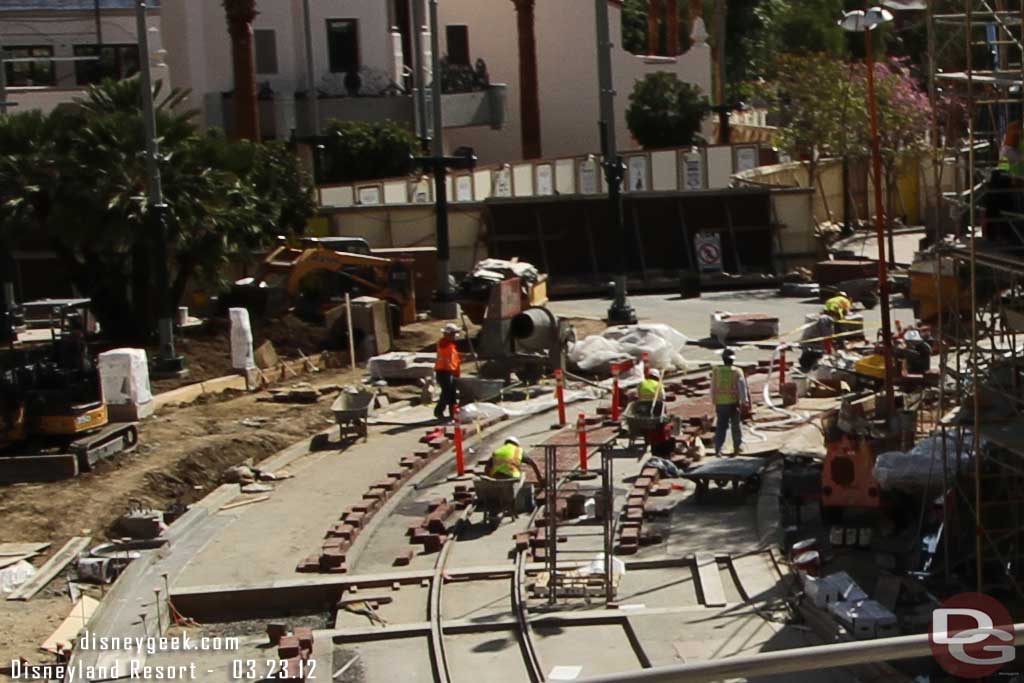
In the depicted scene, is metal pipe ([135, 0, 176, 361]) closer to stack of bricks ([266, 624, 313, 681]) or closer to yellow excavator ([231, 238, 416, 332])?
yellow excavator ([231, 238, 416, 332])

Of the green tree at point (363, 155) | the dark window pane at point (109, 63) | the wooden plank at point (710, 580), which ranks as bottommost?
the wooden plank at point (710, 580)

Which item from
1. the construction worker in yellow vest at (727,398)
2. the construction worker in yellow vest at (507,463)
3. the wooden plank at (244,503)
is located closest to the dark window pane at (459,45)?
the construction worker in yellow vest at (727,398)

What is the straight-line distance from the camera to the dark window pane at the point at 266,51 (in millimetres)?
56719

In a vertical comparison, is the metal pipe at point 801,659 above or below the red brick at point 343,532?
above

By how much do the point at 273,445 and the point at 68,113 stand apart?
10.7 m

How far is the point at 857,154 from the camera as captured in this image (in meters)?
50.2

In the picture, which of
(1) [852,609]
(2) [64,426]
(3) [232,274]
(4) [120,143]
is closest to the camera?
(1) [852,609]

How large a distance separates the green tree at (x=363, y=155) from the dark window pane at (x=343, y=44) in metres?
6.79

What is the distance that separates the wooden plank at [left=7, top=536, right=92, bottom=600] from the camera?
18.5m

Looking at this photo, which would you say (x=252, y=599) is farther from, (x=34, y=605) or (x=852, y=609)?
(x=852, y=609)

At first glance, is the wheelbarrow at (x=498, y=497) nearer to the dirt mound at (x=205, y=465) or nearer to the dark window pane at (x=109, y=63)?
the dirt mound at (x=205, y=465)

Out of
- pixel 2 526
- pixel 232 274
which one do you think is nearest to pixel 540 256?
pixel 232 274

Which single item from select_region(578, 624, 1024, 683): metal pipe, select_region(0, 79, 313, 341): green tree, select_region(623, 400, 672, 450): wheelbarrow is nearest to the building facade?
select_region(0, 79, 313, 341): green tree

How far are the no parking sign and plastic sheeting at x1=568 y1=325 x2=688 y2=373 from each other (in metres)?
11.8
